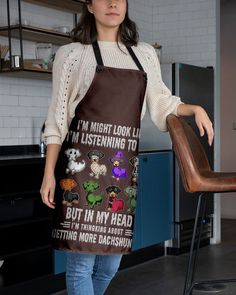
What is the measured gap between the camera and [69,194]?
5.92 feet

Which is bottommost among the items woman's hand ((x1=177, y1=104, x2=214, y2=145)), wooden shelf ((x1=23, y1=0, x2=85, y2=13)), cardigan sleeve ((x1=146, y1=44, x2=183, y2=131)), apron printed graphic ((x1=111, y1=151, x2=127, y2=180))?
apron printed graphic ((x1=111, y1=151, x2=127, y2=180))

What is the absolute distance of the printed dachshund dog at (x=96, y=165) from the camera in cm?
180

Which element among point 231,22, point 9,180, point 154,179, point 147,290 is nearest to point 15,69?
point 9,180

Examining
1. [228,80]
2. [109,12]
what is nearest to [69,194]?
[109,12]

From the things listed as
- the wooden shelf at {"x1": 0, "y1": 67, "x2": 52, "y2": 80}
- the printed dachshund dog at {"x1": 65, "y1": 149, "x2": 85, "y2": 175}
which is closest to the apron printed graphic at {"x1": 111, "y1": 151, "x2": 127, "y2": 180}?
the printed dachshund dog at {"x1": 65, "y1": 149, "x2": 85, "y2": 175}

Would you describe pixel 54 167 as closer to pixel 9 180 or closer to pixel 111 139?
pixel 111 139

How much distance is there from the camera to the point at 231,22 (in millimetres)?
6848

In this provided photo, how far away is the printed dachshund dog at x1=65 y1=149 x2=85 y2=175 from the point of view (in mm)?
1800

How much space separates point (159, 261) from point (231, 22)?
343 centimetres

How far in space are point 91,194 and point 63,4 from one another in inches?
119

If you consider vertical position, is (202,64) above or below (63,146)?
above

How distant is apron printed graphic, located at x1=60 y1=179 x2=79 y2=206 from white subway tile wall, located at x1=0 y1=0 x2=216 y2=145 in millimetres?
2491

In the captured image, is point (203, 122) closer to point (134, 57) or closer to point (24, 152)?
point (134, 57)

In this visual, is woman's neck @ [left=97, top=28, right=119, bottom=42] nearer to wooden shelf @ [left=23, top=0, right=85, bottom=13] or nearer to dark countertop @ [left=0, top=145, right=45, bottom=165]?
dark countertop @ [left=0, top=145, right=45, bottom=165]
